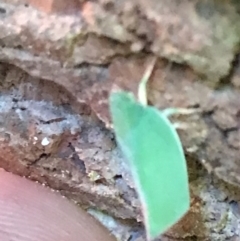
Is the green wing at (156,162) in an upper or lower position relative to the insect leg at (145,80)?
lower

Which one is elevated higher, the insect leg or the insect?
the insect leg

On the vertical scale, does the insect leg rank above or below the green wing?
above

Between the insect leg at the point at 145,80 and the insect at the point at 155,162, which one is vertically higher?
the insect leg at the point at 145,80

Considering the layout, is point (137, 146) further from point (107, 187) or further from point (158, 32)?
point (107, 187)
